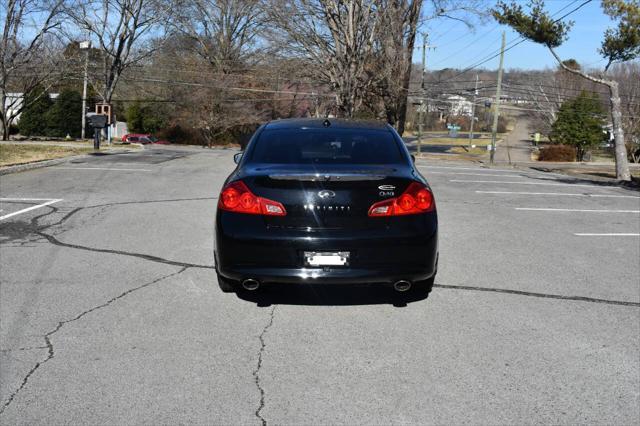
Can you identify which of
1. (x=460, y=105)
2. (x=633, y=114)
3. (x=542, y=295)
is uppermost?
(x=460, y=105)

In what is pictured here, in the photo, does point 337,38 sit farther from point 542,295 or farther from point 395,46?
point 542,295

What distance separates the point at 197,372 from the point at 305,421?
0.91m

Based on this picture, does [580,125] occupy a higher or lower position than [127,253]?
higher

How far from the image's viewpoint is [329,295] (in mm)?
5266

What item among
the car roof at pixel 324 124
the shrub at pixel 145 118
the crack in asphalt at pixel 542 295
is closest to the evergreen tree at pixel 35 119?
the shrub at pixel 145 118

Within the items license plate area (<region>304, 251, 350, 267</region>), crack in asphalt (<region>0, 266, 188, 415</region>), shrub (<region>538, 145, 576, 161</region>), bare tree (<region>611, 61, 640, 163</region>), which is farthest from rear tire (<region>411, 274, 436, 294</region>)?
bare tree (<region>611, 61, 640, 163</region>)

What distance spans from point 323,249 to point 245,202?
2.36 ft

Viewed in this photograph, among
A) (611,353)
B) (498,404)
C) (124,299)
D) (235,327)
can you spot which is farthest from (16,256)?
(611,353)

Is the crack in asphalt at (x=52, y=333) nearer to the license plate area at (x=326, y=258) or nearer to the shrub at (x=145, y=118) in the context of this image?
the license plate area at (x=326, y=258)

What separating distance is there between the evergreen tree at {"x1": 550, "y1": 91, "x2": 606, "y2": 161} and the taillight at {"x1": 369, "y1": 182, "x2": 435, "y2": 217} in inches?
2289

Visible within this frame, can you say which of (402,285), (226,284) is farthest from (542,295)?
(226,284)

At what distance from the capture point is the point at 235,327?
177 inches

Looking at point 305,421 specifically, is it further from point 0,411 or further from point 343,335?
point 0,411

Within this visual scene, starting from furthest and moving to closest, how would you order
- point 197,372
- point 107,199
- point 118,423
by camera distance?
point 107,199, point 197,372, point 118,423
